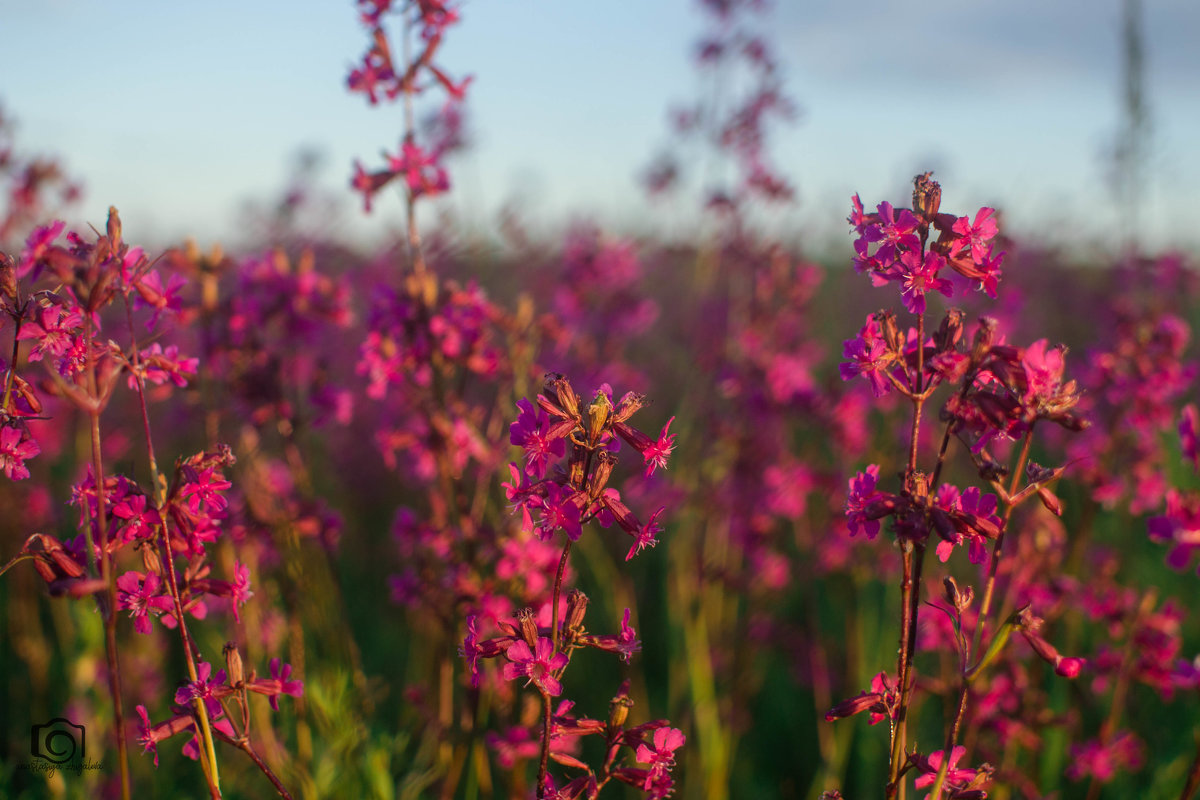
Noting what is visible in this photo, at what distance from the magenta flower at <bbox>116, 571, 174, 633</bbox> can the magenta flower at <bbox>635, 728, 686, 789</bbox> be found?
92cm

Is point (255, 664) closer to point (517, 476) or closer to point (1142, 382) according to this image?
point (517, 476)

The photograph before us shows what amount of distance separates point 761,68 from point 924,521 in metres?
3.60

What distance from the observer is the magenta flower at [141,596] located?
1.46 metres

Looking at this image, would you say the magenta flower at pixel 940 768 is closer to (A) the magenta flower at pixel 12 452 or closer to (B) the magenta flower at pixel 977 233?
(B) the magenta flower at pixel 977 233

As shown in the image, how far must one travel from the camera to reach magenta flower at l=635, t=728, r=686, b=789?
141 centimetres

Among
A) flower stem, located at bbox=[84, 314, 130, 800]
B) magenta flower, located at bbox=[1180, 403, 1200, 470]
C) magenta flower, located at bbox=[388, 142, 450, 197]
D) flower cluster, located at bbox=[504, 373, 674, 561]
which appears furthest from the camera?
magenta flower, located at bbox=[388, 142, 450, 197]

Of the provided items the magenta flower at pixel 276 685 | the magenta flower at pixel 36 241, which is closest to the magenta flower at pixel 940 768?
the magenta flower at pixel 276 685

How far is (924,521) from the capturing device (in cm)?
133

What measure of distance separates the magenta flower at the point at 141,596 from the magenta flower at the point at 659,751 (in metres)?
0.92

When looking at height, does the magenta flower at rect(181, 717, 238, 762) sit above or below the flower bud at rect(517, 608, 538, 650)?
below

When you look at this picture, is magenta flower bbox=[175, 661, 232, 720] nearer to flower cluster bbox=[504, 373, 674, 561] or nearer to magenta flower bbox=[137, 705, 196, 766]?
magenta flower bbox=[137, 705, 196, 766]

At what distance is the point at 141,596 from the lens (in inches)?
58.1

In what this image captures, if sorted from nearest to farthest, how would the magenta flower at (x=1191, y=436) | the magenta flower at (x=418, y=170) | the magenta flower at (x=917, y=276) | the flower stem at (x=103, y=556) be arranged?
the flower stem at (x=103, y=556)
the magenta flower at (x=917, y=276)
the magenta flower at (x=1191, y=436)
the magenta flower at (x=418, y=170)

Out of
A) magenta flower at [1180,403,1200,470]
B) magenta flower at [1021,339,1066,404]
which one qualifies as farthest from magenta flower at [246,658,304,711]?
magenta flower at [1180,403,1200,470]
